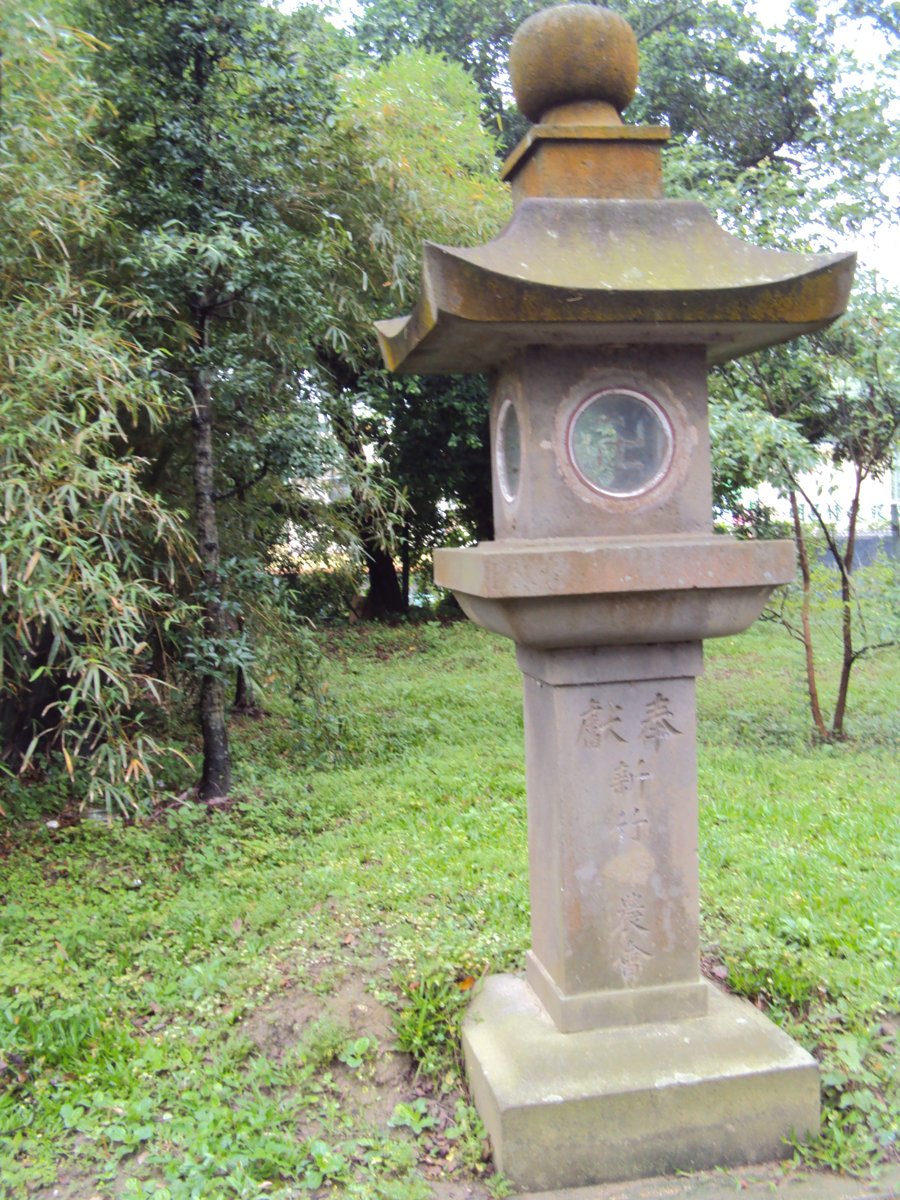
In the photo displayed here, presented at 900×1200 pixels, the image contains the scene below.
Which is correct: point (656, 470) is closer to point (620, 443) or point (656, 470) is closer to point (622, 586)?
point (620, 443)

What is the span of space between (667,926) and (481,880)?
139 cm

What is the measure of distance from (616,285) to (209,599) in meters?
3.28

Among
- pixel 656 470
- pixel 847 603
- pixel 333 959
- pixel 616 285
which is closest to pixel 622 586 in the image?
pixel 656 470

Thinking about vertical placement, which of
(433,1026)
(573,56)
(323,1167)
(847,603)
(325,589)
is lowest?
(323,1167)

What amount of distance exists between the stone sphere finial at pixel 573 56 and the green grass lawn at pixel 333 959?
8.89ft

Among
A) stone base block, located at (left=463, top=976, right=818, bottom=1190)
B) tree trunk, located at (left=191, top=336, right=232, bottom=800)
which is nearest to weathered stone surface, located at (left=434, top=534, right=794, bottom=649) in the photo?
stone base block, located at (left=463, top=976, right=818, bottom=1190)

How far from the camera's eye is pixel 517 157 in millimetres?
2777

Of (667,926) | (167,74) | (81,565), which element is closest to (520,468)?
(667,926)

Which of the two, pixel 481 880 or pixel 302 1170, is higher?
pixel 481 880

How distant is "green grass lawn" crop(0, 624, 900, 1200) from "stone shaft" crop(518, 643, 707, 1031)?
52cm

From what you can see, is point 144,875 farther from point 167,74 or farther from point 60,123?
point 167,74

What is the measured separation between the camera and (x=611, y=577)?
2432 mm

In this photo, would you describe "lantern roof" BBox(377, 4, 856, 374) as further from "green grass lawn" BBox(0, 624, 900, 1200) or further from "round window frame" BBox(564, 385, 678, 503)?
"green grass lawn" BBox(0, 624, 900, 1200)

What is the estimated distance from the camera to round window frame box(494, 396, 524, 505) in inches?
105
